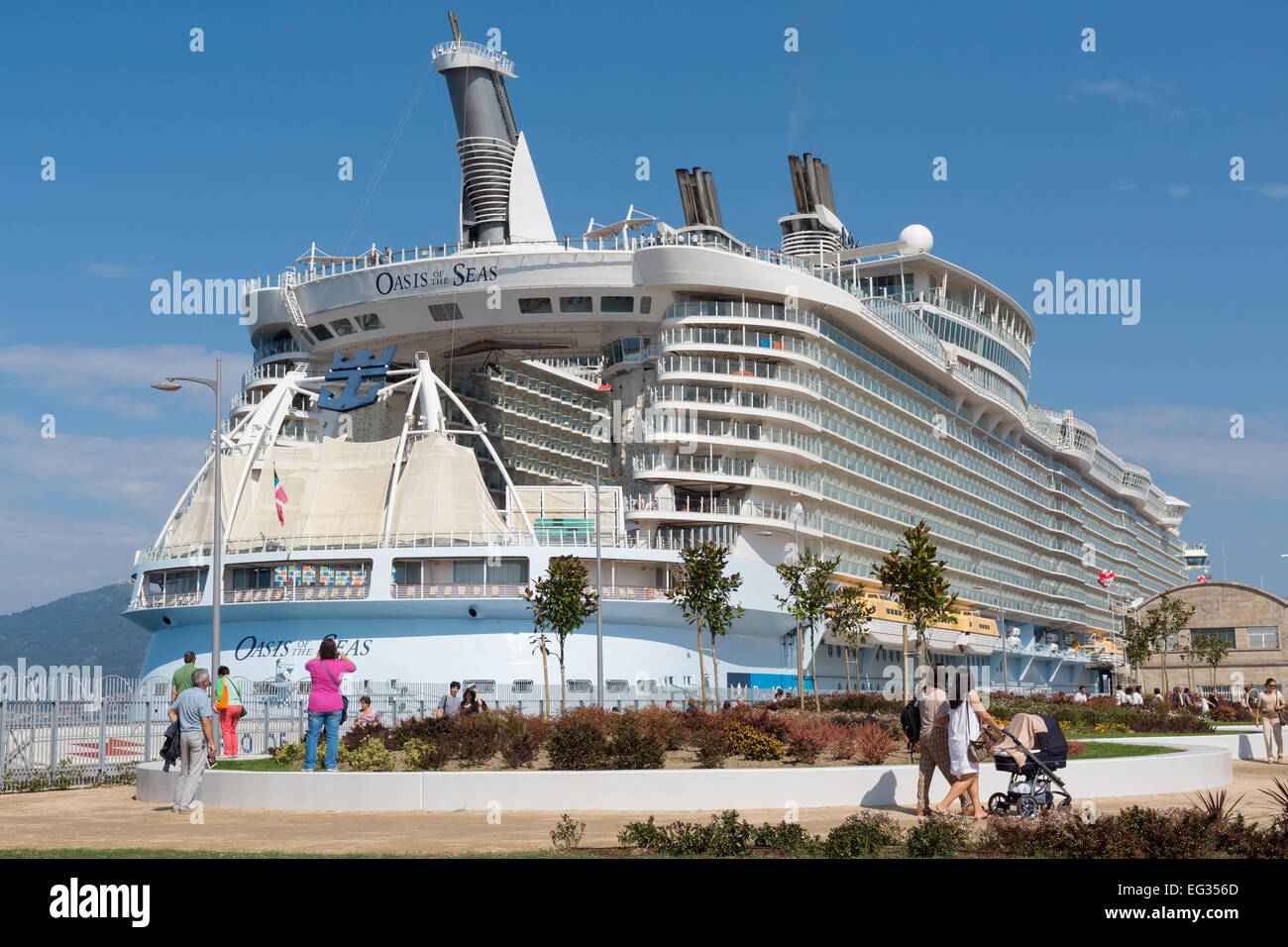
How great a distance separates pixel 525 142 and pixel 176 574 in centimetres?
2999

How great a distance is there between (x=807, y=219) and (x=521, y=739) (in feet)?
217

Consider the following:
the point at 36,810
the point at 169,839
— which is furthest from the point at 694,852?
the point at 36,810

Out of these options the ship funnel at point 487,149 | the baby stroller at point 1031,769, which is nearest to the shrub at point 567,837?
the baby stroller at point 1031,769

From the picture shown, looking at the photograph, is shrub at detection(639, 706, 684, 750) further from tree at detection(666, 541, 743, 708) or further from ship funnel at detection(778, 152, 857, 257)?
ship funnel at detection(778, 152, 857, 257)

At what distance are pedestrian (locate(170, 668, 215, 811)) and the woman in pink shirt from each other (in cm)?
140

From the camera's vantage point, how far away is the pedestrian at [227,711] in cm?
2425

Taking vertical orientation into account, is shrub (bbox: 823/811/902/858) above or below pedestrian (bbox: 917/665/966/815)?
below

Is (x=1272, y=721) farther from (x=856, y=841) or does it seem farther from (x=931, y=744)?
(x=856, y=841)

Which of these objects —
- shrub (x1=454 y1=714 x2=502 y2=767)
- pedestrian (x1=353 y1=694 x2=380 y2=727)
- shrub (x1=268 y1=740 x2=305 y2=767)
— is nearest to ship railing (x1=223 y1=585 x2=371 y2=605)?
pedestrian (x1=353 y1=694 x2=380 y2=727)

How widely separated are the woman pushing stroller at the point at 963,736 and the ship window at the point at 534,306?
1834 inches

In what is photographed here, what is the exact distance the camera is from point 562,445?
8450 cm

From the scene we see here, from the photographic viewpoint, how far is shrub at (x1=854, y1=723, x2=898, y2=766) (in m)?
21.7
